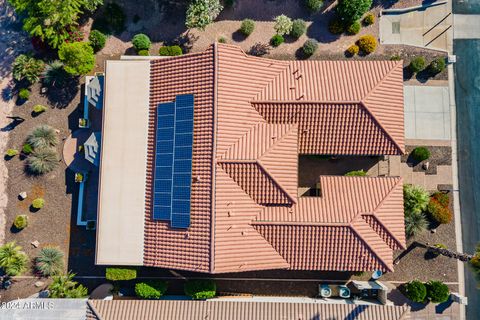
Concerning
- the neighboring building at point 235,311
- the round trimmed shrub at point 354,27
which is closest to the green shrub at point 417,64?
the round trimmed shrub at point 354,27

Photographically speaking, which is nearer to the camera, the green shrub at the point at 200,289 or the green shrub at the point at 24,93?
the green shrub at the point at 200,289

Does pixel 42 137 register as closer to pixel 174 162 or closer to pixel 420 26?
pixel 174 162

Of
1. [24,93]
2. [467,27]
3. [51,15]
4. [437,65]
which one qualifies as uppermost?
[467,27]

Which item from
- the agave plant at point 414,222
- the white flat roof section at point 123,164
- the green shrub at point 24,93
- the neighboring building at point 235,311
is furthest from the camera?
the green shrub at point 24,93

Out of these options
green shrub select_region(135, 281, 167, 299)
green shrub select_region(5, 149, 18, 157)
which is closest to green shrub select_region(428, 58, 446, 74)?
green shrub select_region(135, 281, 167, 299)

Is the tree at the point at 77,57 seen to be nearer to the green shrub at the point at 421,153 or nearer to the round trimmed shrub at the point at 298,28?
the round trimmed shrub at the point at 298,28

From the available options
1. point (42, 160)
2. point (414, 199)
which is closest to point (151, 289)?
point (42, 160)

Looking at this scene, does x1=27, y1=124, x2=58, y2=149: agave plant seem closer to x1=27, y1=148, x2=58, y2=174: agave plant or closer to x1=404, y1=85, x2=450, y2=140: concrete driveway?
x1=27, y1=148, x2=58, y2=174: agave plant
